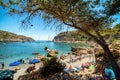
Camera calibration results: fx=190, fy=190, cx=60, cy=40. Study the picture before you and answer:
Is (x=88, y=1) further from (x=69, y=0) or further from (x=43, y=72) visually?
(x=43, y=72)

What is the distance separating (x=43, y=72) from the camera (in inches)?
681

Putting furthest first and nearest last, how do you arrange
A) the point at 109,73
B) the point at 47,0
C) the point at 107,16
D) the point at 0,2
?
the point at 109,73, the point at 107,16, the point at 0,2, the point at 47,0

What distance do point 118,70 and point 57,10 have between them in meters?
6.37

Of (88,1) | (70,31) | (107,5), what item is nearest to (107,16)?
(107,5)

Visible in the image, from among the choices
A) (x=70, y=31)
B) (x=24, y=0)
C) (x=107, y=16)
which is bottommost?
(x=70, y=31)

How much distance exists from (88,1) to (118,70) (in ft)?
18.4

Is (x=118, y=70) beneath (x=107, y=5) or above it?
beneath

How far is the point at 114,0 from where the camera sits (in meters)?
13.9

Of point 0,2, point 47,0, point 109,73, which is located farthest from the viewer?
Result: point 109,73

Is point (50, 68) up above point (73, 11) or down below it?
below

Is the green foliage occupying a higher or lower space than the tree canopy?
lower

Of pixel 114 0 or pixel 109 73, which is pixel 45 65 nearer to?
pixel 109 73

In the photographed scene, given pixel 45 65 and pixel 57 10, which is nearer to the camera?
pixel 57 10

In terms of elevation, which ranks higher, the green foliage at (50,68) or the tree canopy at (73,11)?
the tree canopy at (73,11)
